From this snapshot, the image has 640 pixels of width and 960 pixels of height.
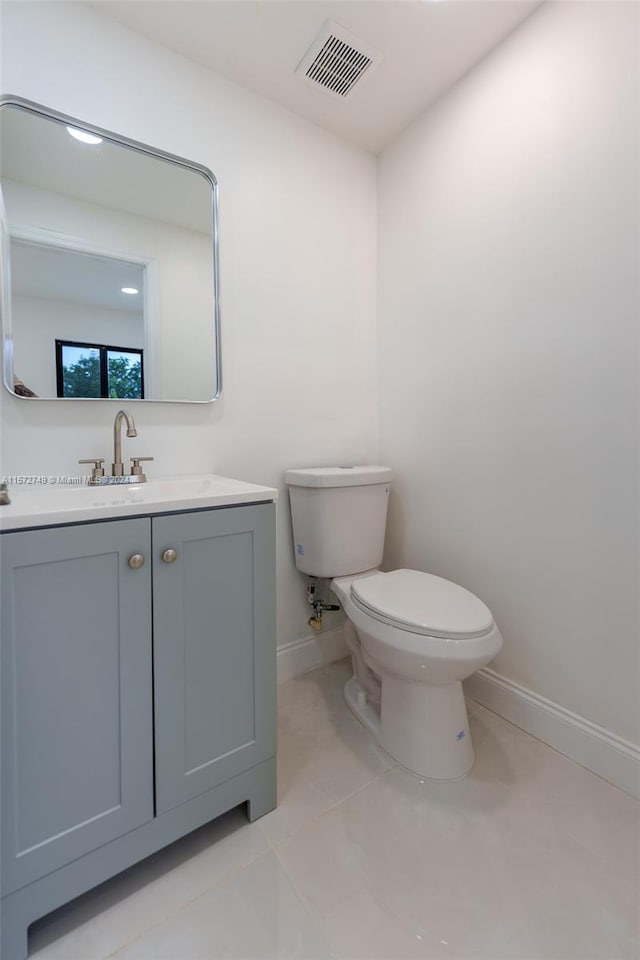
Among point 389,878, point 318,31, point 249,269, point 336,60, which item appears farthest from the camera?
point 249,269

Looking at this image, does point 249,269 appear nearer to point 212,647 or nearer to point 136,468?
point 136,468

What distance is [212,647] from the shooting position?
0.95 metres

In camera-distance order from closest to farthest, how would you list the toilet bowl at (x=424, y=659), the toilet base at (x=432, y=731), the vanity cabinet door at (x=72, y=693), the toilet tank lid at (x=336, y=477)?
the vanity cabinet door at (x=72, y=693)
the toilet bowl at (x=424, y=659)
the toilet base at (x=432, y=731)
the toilet tank lid at (x=336, y=477)

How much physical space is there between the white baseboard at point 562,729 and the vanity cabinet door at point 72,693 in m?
1.13

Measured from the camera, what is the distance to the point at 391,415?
71.9 inches

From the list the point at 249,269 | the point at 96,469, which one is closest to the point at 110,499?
the point at 96,469

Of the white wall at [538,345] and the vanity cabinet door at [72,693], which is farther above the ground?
the white wall at [538,345]

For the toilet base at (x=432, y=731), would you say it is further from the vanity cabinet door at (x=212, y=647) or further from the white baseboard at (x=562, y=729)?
the vanity cabinet door at (x=212, y=647)

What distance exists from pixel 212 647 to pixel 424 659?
54 cm

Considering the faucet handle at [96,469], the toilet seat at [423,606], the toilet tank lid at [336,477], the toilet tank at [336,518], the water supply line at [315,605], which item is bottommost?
the water supply line at [315,605]

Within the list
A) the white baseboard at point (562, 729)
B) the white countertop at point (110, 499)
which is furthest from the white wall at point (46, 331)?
the white baseboard at point (562, 729)

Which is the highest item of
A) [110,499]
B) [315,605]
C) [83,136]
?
[83,136]

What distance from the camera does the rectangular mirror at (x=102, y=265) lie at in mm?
1127

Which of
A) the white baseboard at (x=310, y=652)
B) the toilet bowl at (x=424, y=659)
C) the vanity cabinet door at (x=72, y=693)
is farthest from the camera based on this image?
the white baseboard at (x=310, y=652)
